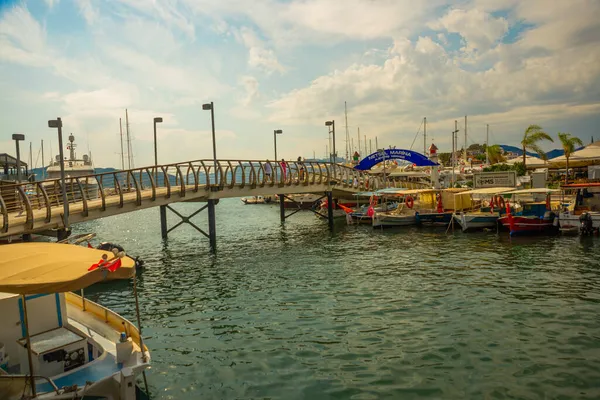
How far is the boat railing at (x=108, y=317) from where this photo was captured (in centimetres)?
1030

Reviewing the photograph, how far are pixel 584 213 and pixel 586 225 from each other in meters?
1.06

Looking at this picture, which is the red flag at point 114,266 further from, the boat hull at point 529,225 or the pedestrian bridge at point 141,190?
the boat hull at point 529,225

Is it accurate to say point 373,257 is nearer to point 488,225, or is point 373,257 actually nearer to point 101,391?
point 488,225

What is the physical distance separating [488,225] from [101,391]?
3187cm

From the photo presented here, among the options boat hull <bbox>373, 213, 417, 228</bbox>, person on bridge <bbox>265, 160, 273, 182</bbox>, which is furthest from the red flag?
boat hull <bbox>373, 213, 417, 228</bbox>

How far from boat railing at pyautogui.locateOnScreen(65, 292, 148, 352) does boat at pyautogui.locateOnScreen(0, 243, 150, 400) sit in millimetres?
64

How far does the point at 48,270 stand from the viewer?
778 cm

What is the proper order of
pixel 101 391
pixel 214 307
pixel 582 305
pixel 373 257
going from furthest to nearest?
pixel 373 257 → pixel 214 307 → pixel 582 305 → pixel 101 391

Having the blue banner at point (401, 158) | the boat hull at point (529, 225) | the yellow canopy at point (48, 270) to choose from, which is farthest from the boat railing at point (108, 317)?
the blue banner at point (401, 158)

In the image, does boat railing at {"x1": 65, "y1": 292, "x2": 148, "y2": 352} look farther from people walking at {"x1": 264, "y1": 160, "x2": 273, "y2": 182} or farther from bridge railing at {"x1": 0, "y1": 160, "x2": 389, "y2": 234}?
people walking at {"x1": 264, "y1": 160, "x2": 273, "y2": 182}

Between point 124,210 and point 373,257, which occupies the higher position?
point 124,210

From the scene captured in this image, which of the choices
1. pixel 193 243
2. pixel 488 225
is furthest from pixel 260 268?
pixel 488 225

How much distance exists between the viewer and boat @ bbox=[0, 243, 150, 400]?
300 inches

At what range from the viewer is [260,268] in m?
23.8
